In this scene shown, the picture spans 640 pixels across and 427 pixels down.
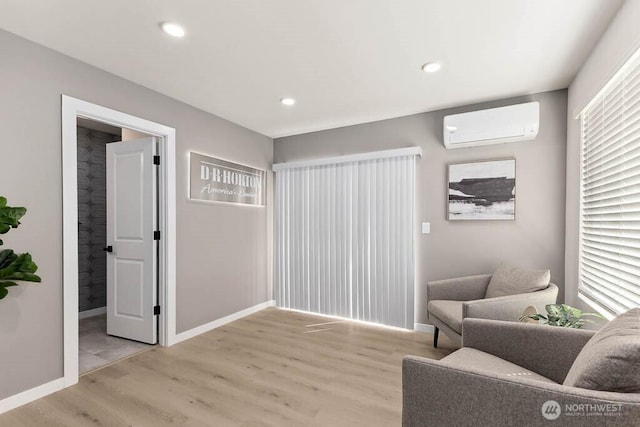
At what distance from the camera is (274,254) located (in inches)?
179

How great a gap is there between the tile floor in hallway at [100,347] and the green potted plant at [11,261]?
107 cm

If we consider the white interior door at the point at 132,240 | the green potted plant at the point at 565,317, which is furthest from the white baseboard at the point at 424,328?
the white interior door at the point at 132,240

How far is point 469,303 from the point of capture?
7.43 feet

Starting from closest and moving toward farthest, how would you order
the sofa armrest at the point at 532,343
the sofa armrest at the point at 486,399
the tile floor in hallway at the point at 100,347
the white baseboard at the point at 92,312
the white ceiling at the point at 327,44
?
the sofa armrest at the point at 486,399, the sofa armrest at the point at 532,343, the white ceiling at the point at 327,44, the tile floor in hallway at the point at 100,347, the white baseboard at the point at 92,312

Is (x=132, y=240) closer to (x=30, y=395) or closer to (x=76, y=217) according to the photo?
(x=76, y=217)

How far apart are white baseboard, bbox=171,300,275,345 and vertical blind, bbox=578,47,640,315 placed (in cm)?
349

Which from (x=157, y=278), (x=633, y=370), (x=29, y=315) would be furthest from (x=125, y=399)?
(x=633, y=370)

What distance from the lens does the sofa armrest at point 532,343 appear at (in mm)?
1472

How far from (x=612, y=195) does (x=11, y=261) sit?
3.76 metres

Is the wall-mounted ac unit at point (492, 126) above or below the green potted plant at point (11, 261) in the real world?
Result: above

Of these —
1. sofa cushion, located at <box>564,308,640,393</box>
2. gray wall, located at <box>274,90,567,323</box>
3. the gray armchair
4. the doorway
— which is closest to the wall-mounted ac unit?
gray wall, located at <box>274,90,567,323</box>

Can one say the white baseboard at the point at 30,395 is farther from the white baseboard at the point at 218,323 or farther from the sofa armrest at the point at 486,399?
the sofa armrest at the point at 486,399

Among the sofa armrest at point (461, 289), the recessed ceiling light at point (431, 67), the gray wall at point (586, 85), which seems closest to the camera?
the gray wall at point (586, 85)

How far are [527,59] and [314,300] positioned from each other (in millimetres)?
3390
